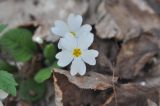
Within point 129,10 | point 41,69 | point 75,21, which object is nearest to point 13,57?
point 41,69

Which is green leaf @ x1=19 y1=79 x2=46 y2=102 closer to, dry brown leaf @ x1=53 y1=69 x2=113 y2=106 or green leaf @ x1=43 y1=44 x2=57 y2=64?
green leaf @ x1=43 y1=44 x2=57 y2=64

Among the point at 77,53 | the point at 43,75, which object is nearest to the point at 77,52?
the point at 77,53

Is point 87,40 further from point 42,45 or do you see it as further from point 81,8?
point 81,8

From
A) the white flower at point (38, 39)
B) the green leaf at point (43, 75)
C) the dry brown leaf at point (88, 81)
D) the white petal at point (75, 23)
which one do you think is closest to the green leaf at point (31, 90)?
the green leaf at point (43, 75)

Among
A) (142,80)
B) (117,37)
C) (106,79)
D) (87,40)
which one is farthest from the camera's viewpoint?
(117,37)

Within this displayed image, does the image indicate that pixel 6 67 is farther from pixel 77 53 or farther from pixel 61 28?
pixel 77 53

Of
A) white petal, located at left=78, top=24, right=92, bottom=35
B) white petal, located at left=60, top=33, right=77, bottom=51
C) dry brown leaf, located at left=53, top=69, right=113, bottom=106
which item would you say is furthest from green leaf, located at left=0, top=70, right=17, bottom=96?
white petal, located at left=78, top=24, right=92, bottom=35
